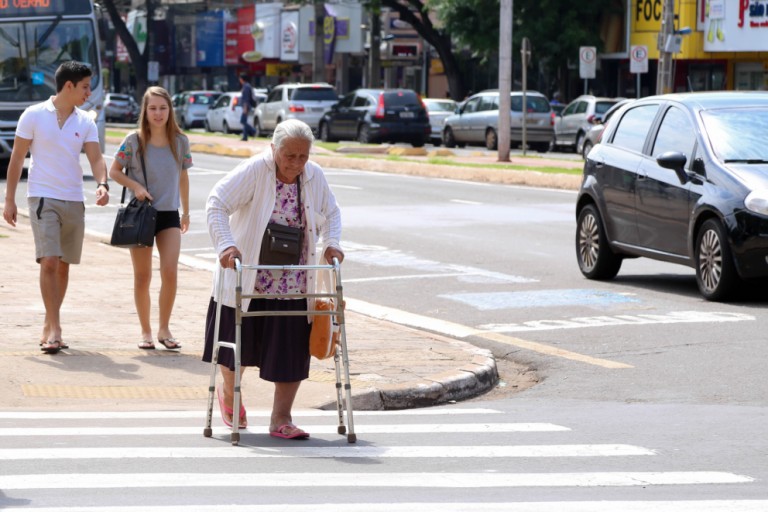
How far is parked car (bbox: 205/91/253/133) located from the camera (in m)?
53.0

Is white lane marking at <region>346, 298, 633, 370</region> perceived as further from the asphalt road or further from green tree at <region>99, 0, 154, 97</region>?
green tree at <region>99, 0, 154, 97</region>

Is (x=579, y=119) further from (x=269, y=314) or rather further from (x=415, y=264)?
(x=269, y=314)

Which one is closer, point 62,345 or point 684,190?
point 62,345

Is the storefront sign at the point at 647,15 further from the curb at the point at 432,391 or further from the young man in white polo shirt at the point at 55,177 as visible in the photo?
the curb at the point at 432,391

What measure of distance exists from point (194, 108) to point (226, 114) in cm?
686

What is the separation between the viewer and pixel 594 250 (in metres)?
14.0

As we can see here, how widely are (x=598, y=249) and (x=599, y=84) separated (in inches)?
1548

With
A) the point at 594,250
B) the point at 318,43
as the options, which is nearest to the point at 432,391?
the point at 594,250

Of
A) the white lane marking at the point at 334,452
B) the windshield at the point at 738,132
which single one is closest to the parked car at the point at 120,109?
the windshield at the point at 738,132

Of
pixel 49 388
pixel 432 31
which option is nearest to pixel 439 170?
pixel 49 388

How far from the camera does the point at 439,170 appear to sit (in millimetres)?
29375

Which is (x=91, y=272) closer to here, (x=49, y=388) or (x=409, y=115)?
(x=49, y=388)

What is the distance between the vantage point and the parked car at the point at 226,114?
5300cm

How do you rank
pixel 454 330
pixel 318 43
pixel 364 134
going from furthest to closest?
pixel 318 43 → pixel 364 134 → pixel 454 330
